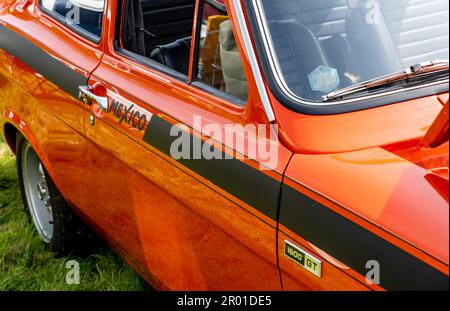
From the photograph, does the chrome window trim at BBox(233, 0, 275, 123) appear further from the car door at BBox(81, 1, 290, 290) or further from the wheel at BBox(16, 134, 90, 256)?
the wheel at BBox(16, 134, 90, 256)

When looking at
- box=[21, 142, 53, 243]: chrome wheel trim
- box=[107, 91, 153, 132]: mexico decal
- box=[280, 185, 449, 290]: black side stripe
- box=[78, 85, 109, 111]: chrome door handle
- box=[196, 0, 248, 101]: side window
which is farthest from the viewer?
box=[21, 142, 53, 243]: chrome wheel trim

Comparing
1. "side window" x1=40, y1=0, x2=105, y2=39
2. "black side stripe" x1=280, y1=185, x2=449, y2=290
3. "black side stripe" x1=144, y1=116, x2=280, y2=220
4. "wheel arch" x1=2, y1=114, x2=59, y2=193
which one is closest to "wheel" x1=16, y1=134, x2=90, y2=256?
"wheel arch" x1=2, y1=114, x2=59, y2=193

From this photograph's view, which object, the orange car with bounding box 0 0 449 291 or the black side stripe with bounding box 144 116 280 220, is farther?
the black side stripe with bounding box 144 116 280 220

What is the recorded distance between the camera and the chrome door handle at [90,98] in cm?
277

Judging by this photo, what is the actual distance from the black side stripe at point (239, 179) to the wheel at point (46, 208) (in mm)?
1334

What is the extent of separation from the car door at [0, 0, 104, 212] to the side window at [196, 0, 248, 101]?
65 centimetres

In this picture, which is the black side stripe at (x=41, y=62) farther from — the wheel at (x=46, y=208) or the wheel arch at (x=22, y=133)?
the wheel at (x=46, y=208)

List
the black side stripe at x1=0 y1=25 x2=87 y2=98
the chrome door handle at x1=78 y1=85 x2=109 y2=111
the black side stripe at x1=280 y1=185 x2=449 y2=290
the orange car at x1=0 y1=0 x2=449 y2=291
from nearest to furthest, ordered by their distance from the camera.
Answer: the black side stripe at x1=280 y1=185 x2=449 y2=290 < the orange car at x1=0 y1=0 x2=449 y2=291 < the chrome door handle at x1=78 y1=85 x2=109 y2=111 < the black side stripe at x1=0 y1=25 x2=87 y2=98

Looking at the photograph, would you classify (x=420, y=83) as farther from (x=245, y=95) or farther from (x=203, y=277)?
(x=203, y=277)

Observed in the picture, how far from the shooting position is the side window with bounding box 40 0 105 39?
3.05 m

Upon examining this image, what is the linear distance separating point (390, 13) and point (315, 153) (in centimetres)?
67

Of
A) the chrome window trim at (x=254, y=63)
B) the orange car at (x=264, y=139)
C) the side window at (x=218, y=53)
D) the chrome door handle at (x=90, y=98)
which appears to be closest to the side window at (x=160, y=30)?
the orange car at (x=264, y=139)

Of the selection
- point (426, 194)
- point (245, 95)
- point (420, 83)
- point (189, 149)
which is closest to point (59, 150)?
point (189, 149)

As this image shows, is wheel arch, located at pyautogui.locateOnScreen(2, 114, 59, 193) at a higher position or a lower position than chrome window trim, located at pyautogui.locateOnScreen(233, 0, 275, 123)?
lower
